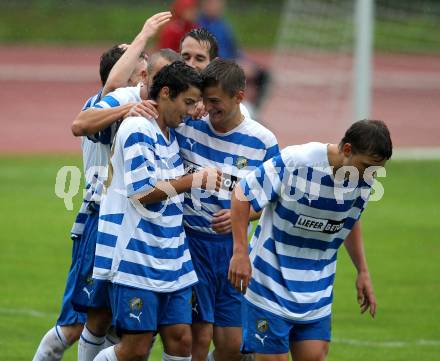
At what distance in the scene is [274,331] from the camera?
19.4 ft

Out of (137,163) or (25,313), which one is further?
(25,313)

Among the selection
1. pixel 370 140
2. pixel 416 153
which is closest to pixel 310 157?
pixel 370 140

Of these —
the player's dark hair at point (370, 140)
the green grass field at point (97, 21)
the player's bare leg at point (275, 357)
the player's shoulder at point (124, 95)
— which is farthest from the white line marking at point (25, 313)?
the green grass field at point (97, 21)

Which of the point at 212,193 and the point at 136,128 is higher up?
the point at 136,128

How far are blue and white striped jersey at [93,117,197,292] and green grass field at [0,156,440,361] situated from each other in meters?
1.98

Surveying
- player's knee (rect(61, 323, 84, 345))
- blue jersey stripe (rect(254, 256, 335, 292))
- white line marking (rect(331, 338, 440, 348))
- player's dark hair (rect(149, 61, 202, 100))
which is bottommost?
white line marking (rect(331, 338, 440, 348))

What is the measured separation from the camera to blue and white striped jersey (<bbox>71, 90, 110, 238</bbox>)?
6445mm

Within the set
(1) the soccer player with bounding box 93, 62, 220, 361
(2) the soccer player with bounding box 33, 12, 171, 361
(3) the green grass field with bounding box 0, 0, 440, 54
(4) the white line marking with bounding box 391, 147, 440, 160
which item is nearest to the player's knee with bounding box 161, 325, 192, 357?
(1) the soccer player with bounding box 93, 62, 220, 361

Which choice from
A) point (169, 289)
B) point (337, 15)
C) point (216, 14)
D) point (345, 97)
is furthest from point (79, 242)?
point (345, 97)

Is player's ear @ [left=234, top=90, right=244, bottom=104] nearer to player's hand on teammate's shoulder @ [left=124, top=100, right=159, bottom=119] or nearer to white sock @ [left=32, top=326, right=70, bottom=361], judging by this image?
player's hand on teammate's shoulder @ [left=124, top=100, right=159, bottom=119]

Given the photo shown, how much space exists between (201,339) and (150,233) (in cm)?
96

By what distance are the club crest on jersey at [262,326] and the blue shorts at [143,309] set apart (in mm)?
404

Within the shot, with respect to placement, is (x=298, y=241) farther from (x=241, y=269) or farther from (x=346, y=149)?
(x=346, y=149)

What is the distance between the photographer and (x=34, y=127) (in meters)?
21.4
